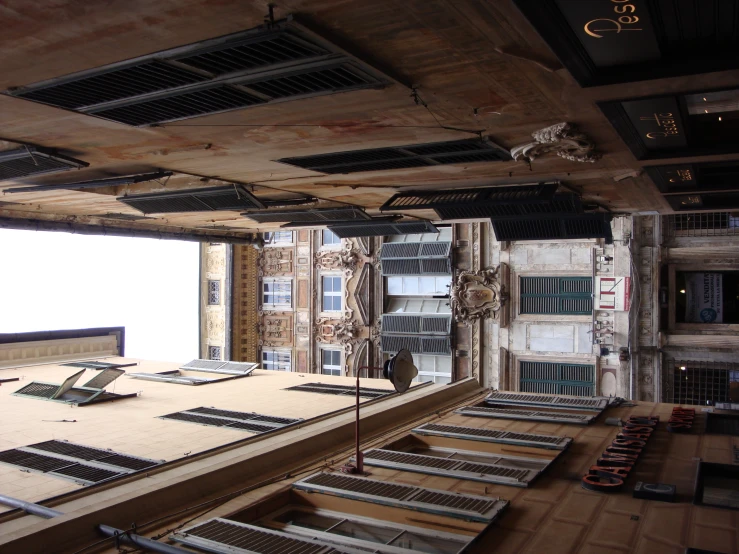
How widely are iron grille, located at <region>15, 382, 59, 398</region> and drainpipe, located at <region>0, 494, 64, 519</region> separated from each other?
27.8ft

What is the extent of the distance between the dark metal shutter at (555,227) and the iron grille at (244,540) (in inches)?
305

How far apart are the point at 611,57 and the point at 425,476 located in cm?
729

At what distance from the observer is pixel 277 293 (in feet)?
105

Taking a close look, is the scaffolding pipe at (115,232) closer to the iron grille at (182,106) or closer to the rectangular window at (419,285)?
the rectangular window at (419,285)

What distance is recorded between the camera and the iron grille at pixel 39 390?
58.6 ft

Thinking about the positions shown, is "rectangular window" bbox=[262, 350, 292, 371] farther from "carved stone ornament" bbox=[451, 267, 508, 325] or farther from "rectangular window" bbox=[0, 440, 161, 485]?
"rectangular window" bbox=[0, 440, 161, 485]

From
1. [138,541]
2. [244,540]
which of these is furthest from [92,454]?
[244,540]

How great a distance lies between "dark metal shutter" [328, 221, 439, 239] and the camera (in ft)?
61.1

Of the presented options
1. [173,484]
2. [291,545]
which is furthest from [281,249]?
[291,545]

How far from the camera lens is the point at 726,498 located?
1051 cm

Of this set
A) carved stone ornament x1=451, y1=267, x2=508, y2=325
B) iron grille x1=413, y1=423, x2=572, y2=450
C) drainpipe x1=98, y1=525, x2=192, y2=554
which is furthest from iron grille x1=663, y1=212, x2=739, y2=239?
drainpipe x1=98, y1=525, x2=192, y2=554

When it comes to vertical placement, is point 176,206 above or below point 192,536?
above

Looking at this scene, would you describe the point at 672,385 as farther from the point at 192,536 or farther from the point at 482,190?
the point at 192,536

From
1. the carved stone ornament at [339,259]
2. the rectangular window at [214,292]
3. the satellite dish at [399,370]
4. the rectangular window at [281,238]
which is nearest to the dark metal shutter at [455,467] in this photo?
the satellite dish at [399,370]
